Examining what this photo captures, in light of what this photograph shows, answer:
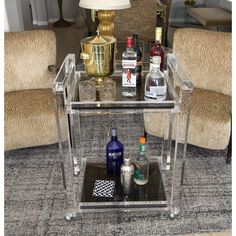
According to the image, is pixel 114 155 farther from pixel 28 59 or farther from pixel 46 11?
pixel 46 11

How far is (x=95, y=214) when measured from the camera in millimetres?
1643

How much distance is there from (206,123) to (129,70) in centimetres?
66

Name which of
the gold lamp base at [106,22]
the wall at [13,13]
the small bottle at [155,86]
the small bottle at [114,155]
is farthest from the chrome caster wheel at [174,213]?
the wall at [13,13]

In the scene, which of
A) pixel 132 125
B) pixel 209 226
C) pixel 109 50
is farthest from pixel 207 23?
pixel 209 226

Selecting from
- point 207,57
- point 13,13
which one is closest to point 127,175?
point 207,57

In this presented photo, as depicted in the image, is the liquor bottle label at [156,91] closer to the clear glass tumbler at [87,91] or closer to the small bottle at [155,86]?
the small bottle at [155,86]

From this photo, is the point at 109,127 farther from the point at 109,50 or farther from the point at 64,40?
the point at 64,40

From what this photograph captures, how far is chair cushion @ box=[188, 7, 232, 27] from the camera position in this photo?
10.9 feet

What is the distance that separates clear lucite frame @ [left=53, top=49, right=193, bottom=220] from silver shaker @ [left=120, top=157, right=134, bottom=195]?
0.07 metres

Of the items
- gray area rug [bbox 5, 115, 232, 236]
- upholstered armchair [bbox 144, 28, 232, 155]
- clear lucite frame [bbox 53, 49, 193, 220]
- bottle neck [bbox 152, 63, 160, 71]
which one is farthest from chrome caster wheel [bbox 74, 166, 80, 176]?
bottle neck [bbox 152, 63, 160, 71]

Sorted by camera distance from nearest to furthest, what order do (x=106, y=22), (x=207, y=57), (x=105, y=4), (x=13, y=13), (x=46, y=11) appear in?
(x=105, y=4) → (x=106, y=22) → (x=207, y=57) → (x=13, y=13) → (x=46, y=11)

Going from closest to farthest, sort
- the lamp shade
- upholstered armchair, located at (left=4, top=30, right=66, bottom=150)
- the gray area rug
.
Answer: the gray area rug → the lamp shade → upholstered armchair, located at (left=4, top=30, right=66, bottom=150)

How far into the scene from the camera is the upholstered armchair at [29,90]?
1.95 meters

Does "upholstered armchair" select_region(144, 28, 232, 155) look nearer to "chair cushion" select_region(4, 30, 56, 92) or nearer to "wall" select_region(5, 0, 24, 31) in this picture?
"chair cushion" select_region(4, 30, 56, 92)
